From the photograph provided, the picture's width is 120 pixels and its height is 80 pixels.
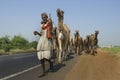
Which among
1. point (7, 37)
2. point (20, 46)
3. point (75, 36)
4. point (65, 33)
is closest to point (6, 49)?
point (7, 37)

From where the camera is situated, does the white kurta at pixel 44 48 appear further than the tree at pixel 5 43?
No

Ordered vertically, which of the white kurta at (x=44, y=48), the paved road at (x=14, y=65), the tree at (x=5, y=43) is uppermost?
the tree at (x=5, y=43)

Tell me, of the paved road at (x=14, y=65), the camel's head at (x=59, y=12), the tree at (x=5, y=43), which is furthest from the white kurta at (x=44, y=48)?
the tree at (x=5, y=43)

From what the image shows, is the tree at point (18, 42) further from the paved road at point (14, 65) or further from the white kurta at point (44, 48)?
the white kurta at point (44, 48)

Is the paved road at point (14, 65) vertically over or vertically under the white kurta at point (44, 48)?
under

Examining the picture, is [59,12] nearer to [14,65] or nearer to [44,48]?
[14,65]

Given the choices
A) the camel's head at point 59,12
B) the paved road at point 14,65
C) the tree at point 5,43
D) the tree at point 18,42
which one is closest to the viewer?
the paved road at point 14,65

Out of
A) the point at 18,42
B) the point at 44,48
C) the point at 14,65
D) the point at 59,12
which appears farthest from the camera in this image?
the point at 18,42

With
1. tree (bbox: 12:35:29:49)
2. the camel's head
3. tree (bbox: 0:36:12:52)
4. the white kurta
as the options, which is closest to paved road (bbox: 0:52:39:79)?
the white kurta

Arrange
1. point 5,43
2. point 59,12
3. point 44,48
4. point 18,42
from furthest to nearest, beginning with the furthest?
point 18,42 → point 5,43 → point 59,12 → point 44,48

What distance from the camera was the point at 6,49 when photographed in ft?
210

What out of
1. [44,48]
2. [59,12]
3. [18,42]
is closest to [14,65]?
[59,12]

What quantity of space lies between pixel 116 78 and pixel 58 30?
9131mm

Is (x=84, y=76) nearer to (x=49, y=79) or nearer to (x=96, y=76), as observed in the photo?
(x=96, y=76)
